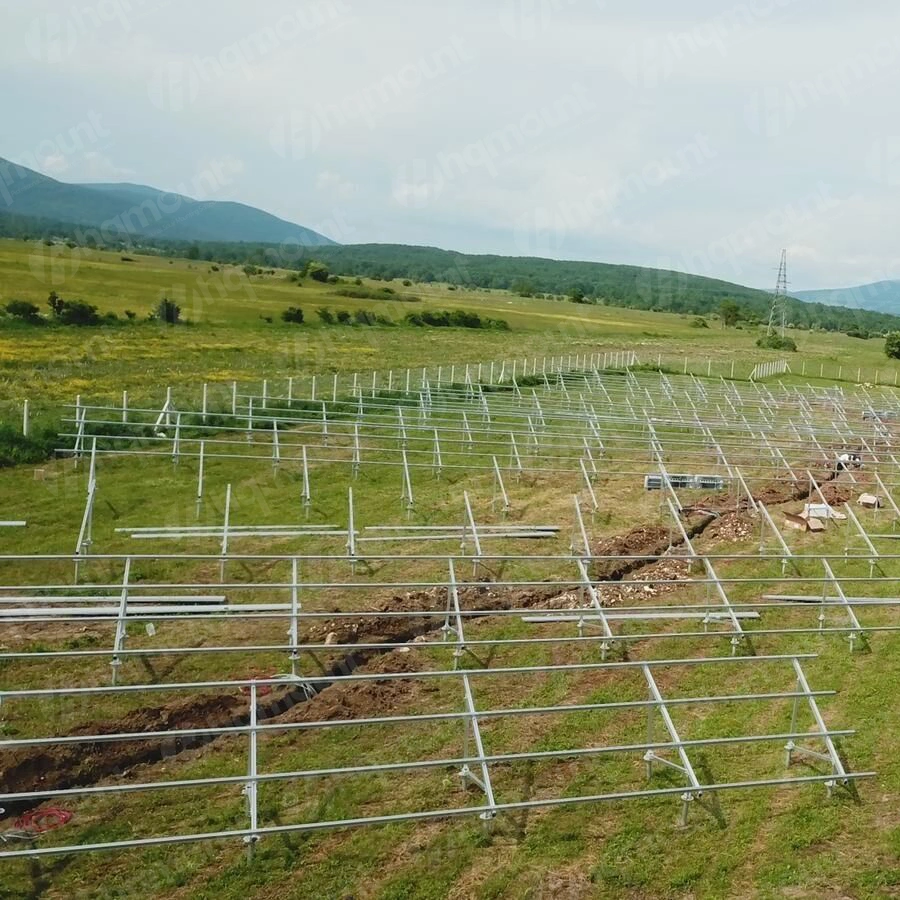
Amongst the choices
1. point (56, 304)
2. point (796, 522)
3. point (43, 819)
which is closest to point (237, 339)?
point (56, 304)

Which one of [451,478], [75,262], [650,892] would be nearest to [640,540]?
[451,478]

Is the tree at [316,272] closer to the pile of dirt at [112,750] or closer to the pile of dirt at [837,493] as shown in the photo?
the pile of dirt at [837,493]

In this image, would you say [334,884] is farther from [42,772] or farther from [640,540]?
[640,540]

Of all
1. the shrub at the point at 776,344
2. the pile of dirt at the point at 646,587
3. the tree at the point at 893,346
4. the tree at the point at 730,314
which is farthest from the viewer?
the tree at the point at 730,314

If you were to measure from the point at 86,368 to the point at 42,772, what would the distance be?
3130cm

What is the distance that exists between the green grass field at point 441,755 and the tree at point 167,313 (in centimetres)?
4049

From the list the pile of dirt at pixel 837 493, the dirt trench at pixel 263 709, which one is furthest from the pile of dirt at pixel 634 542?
the pile of dirt at pixel 837 493

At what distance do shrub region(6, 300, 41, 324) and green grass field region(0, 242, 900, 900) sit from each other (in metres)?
35.8

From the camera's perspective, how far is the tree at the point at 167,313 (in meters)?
60.4

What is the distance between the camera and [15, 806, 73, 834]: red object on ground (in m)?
8.65

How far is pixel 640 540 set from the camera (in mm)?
19156

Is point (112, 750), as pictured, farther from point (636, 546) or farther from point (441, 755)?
point (636, 546)

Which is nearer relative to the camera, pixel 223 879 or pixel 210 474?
pixel 223 879

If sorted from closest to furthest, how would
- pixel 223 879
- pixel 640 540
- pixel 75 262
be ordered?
pixel 223 879, pixel 640 540, pixel 75 262
